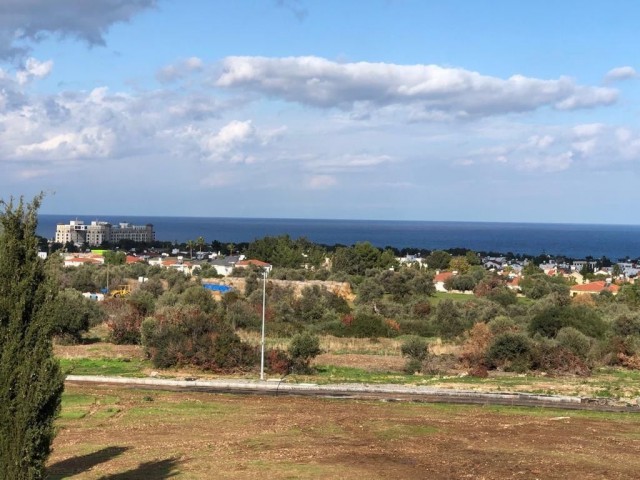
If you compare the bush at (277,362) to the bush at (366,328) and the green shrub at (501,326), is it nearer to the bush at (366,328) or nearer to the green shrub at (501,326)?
the green shrub at (501,326)

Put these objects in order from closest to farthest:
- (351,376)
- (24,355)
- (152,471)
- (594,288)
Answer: (24,355) → (152,471) → (351,376) → (594,288)

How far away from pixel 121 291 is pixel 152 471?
58.7 meters

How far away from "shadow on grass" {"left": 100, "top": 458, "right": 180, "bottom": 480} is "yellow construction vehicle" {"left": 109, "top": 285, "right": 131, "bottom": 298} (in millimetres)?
52646

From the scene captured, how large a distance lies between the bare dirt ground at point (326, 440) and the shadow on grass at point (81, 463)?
0.02m

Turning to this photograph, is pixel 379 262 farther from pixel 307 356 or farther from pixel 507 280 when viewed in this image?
pixel 307 356

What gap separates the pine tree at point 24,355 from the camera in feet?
34.6

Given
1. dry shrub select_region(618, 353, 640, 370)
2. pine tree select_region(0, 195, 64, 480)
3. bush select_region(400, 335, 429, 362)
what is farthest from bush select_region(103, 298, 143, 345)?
pine tree select_region(0, 195, 64, 480)

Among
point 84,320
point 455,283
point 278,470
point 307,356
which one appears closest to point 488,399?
point 307,356

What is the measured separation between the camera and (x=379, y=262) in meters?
109

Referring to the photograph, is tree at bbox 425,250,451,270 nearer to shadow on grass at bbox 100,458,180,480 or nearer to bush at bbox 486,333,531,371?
bush at bbox 486,333,531,371

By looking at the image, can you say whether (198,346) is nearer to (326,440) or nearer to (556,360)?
(326,440)

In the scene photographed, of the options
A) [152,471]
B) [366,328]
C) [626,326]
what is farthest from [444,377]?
[626,326]

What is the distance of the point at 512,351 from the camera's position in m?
38.5

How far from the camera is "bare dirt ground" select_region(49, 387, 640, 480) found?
16.1m
